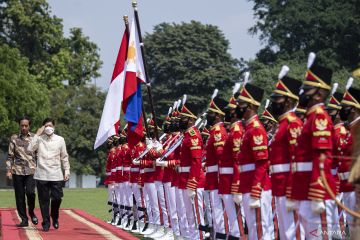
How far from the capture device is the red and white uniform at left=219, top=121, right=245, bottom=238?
12.3 m

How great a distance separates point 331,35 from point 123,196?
44.1 metres

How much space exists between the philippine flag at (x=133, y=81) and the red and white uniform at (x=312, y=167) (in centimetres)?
857

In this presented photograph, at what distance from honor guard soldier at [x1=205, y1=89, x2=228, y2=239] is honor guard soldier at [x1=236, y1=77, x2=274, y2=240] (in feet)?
4.94

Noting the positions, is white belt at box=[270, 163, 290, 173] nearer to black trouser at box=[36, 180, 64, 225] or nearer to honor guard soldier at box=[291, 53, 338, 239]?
honor guard soldier at box=[291, 53, 338, 239]

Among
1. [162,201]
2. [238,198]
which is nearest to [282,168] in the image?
[238,198]

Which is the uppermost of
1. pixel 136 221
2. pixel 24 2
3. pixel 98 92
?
pixel 24 2

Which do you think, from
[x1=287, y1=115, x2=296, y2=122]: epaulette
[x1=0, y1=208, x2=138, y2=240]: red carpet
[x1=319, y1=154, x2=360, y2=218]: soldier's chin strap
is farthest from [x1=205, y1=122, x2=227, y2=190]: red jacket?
[x1=319, y1=154, x2=360, y2=218]: soldier's chin strap

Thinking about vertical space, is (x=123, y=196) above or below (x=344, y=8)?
below

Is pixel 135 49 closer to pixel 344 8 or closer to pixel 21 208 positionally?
pixel 21 208

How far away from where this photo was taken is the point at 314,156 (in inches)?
373

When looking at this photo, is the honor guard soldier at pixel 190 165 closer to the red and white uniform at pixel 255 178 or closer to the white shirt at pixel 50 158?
the red and white uniform at pixel 255 178

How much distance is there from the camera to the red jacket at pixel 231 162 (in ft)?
40.2

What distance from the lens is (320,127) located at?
31.0 feet

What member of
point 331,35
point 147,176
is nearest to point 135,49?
point 147,176
